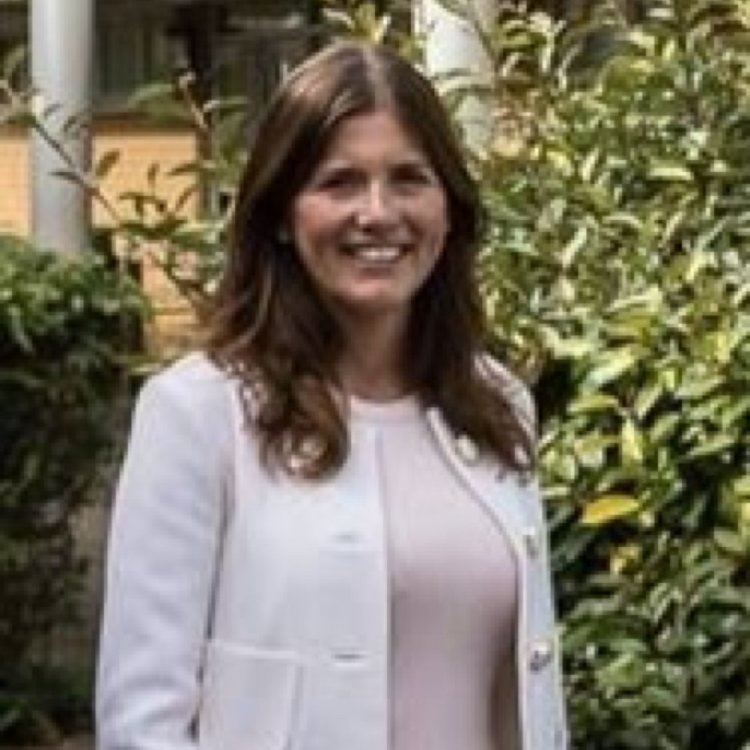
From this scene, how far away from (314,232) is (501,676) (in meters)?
0.49

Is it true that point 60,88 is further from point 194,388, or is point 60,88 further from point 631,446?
point 194,388

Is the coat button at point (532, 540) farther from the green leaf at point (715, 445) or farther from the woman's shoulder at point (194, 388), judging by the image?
the green leaf at point (715, 445)

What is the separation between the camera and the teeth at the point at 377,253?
244 cm

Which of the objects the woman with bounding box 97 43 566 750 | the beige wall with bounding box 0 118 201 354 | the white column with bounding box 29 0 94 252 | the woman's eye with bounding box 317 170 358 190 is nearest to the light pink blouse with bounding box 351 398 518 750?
the woman with bounding box 97 43 566 750

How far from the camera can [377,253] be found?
244 cm

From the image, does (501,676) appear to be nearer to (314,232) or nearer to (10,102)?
(314,232)

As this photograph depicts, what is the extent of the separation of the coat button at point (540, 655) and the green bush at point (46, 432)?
13.8ft

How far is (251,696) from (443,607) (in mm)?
211

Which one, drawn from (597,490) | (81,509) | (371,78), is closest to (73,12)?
(81,509)

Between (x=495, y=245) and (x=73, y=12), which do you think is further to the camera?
(x=73, y=12)

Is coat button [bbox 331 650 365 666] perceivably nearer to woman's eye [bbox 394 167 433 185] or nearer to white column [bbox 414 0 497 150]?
woman's eye [bbox 394 167 433 185]

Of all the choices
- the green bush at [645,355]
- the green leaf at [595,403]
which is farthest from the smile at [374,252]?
the green leaf at [595,403]

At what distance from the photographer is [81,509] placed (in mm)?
7238

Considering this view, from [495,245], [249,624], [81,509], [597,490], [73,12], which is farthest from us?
[73,12]
